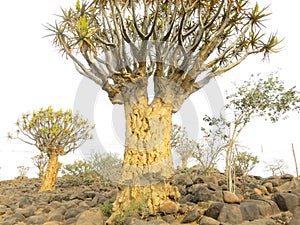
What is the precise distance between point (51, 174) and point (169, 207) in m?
9.49

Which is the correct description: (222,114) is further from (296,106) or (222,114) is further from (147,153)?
(147,153)

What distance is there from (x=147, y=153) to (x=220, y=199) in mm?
2194

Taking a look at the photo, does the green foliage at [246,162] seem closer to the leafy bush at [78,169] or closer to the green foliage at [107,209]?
the green foliage at [107,209]

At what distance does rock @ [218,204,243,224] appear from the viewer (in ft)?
17.3

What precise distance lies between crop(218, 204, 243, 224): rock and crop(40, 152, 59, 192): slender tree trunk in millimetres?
10322

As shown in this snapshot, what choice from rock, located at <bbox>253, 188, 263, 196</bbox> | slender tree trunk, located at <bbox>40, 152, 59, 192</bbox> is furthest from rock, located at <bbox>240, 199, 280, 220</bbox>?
slender tree trunk, located at <bbox>40, 152, 59, 192</bbox>

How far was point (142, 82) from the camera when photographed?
264 inches

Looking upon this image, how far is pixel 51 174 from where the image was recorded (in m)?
13.5

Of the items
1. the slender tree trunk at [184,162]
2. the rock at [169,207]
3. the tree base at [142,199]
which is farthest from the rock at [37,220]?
the slender tree trunk at [184,162]

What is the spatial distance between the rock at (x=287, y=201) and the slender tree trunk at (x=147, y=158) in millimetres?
2311

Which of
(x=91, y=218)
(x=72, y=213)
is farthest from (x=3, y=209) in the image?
(x=91, y=218)

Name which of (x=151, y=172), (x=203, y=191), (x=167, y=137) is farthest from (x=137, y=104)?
(x=203, y=191)

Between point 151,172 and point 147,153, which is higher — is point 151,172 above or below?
below

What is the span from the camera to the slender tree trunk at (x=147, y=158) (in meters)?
6.00
